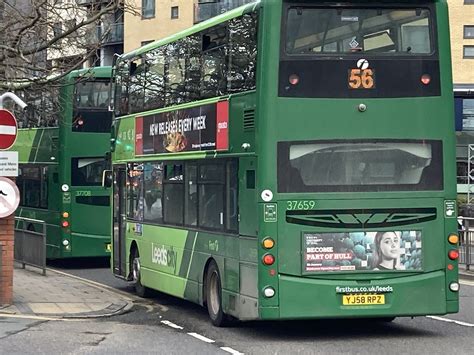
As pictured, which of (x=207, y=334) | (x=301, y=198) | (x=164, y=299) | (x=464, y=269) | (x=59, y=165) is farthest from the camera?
(x=59, y=165)

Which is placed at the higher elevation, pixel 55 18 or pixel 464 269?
pixel 55 18

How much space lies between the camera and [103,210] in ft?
79.4

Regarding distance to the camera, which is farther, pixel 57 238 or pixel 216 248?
pixel 57 238

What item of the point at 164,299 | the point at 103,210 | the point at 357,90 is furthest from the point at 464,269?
the point at 357,90

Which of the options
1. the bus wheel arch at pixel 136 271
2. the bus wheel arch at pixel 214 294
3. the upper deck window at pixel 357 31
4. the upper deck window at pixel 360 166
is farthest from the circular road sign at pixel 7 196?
the upper deck window at pixel 357 31

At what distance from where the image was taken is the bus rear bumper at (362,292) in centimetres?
1173

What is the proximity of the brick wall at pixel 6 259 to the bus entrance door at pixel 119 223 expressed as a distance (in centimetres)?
339

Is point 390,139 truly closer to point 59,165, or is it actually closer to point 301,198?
point 301,198

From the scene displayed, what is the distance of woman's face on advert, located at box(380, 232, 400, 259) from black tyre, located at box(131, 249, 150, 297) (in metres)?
6.49

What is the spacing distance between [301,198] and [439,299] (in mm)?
2135

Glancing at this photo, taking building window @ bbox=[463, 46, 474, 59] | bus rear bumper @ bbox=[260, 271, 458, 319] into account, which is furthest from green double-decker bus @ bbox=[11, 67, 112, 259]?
building window @ bbox=[463, 46, 474, 59]

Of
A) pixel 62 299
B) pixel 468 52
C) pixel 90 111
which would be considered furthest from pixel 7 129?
pixel 468 52

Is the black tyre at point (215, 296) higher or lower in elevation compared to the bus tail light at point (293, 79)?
lower

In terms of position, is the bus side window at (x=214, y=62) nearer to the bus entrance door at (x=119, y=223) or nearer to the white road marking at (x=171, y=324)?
the white road marking at (x=171, y=324)
